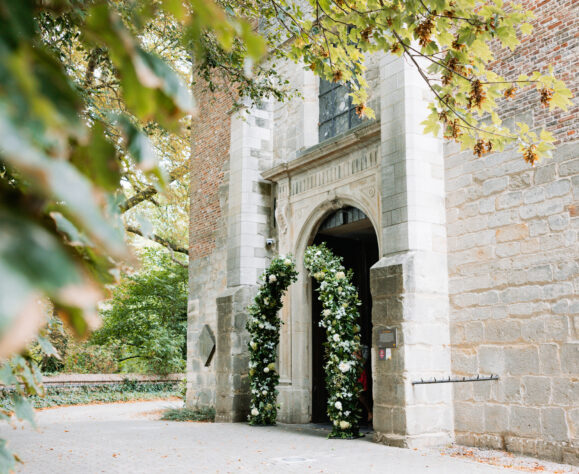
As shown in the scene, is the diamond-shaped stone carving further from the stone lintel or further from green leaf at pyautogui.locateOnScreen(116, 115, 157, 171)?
green leaf at pyautogui.locateOnScreen(116, 115, 157, 171)

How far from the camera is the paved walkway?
645cm

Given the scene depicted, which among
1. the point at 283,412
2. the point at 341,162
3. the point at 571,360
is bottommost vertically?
the point at 283,412

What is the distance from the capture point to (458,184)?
844cm

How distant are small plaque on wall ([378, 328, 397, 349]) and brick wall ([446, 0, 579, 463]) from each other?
3.14ft

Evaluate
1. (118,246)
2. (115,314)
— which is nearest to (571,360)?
(118,246)

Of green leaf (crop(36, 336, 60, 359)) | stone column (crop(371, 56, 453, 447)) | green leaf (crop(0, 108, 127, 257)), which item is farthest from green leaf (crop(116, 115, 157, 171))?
stone column (crop(371, 56, 453, 447))

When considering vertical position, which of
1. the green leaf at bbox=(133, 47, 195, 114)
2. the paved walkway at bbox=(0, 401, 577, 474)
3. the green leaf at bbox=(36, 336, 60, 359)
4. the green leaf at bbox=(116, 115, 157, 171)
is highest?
the green leaf at bbox=(133, 47, 195, 114)

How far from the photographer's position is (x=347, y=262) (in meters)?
12.3

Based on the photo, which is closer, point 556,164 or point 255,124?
point 556,164

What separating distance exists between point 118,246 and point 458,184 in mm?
8215

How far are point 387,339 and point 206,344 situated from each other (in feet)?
20.2

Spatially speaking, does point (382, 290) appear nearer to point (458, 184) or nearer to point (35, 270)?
point (458, 184)

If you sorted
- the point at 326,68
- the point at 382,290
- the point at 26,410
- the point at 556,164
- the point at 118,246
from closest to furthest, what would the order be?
the point at 118,246 → the point at 26,410 → the point at 326,68 → the point at 556,164 → the point at 382,290

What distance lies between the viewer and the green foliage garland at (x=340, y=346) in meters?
8.52
